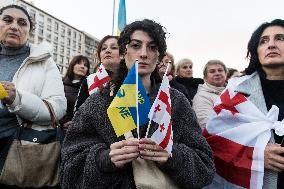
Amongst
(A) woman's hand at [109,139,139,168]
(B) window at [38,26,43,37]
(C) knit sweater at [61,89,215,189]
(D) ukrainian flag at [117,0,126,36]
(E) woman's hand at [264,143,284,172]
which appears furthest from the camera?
(B) window at [38,26,43,37]

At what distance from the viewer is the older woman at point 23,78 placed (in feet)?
8.89

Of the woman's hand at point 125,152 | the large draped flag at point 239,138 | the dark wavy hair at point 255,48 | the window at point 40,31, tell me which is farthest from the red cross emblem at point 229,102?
the window at point 40,31

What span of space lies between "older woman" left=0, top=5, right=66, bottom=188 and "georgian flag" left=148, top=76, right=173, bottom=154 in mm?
1052

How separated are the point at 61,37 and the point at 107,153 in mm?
78738

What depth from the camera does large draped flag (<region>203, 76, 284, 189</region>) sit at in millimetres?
2592

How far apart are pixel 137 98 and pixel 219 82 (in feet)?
8.74

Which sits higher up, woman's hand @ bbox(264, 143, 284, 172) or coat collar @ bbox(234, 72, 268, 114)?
coat collar @ bbox(234, 72, 268, 114)

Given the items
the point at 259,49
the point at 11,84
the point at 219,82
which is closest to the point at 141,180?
the point at 11,84

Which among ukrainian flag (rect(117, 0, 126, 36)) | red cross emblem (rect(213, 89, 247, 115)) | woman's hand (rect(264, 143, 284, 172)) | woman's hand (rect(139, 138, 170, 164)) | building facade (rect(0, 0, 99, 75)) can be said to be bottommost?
woman's hand (rect(264, 143, 284, 172))

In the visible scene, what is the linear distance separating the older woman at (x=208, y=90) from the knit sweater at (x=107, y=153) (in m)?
1.15

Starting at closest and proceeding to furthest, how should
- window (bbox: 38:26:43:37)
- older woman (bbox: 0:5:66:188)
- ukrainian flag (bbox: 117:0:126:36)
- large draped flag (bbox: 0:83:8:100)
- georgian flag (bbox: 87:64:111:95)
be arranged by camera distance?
1. large draped flag (bbox: 0:83:8:100)
2. older woman (bbox: 0:5:66:188)
3. georgian flag (bbox: 87:64:111:95)
4. ukrainian flag (bbox: 117:0:126:36)
5. window (bbox: 38:26:43:37)

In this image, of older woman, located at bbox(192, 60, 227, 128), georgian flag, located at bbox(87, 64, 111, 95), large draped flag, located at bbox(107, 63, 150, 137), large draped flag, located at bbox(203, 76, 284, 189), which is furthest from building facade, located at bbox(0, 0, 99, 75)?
large draped flag, located at bbox(107, 63, 150, 137)

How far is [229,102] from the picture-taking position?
9.31 feet

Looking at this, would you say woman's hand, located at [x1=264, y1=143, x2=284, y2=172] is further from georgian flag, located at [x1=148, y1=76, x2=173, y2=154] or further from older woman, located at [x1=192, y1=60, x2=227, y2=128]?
older woman, located at [x1=192, y1=60, x2=227, y2=128]
